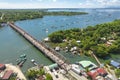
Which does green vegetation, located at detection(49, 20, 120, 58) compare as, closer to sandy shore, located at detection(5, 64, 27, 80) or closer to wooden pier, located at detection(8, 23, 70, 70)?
wooden pier, located at detection(8, 23, 70, 70)

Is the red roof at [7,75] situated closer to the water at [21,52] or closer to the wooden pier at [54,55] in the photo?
the water at [21,52]

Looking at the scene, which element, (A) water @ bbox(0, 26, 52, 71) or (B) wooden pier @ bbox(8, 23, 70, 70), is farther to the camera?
(A) water @ bbox(0, 26, 52, 71)

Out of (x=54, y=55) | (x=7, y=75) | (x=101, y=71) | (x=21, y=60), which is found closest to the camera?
(x=101, y=71)

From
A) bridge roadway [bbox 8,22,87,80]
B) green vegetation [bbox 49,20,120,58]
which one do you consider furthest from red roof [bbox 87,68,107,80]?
green vegetation [bbox 49,20,120,58]

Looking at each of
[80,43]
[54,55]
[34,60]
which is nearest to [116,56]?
[80,43]

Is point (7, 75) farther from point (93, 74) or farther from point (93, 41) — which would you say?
point (93, 41)

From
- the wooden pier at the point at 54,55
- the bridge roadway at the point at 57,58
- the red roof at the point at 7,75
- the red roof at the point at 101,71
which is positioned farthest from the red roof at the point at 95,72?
the red roof at the point at 7,75

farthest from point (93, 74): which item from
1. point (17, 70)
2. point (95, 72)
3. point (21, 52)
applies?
point (21, 52)

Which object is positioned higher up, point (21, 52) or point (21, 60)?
point (21, 60)

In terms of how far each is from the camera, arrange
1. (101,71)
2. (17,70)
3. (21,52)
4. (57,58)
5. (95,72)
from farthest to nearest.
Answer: (21,52), (57,58), (17,70), (101,71), (95,72)

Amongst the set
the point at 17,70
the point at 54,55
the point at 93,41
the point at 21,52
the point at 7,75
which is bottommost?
the point at 21,52

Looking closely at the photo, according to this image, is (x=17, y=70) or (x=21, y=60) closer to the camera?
(x=17, y=70)
